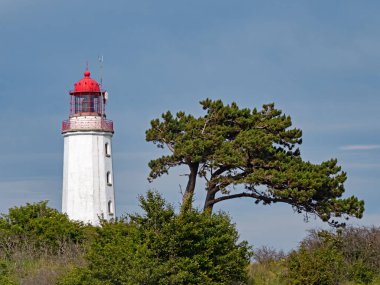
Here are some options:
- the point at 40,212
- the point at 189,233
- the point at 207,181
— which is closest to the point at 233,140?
the point at 207,181

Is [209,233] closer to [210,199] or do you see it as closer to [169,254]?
[169,254]

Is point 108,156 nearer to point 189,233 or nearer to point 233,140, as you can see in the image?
point 233,140

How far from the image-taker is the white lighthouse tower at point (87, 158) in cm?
5003

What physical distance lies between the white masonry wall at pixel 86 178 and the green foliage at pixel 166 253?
57.5ft

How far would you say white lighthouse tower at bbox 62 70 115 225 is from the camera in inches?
1970

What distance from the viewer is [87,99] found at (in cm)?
5119

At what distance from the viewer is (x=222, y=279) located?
102ft

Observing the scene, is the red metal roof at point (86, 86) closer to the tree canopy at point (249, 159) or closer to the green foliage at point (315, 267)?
the tree canopy at point (249, 159)

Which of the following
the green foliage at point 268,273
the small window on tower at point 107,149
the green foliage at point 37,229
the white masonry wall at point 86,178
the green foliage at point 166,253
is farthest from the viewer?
the small window on tower at point 107,149

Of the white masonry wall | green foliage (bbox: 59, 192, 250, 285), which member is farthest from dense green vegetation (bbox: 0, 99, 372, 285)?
the white masonry wall

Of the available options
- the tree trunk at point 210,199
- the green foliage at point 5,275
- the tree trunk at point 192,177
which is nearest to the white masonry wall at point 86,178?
the tree trunk at point 192,177

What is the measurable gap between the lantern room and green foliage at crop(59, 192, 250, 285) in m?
19.3

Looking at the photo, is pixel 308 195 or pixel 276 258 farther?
pixel 308 195

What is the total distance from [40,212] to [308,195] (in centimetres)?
1219
